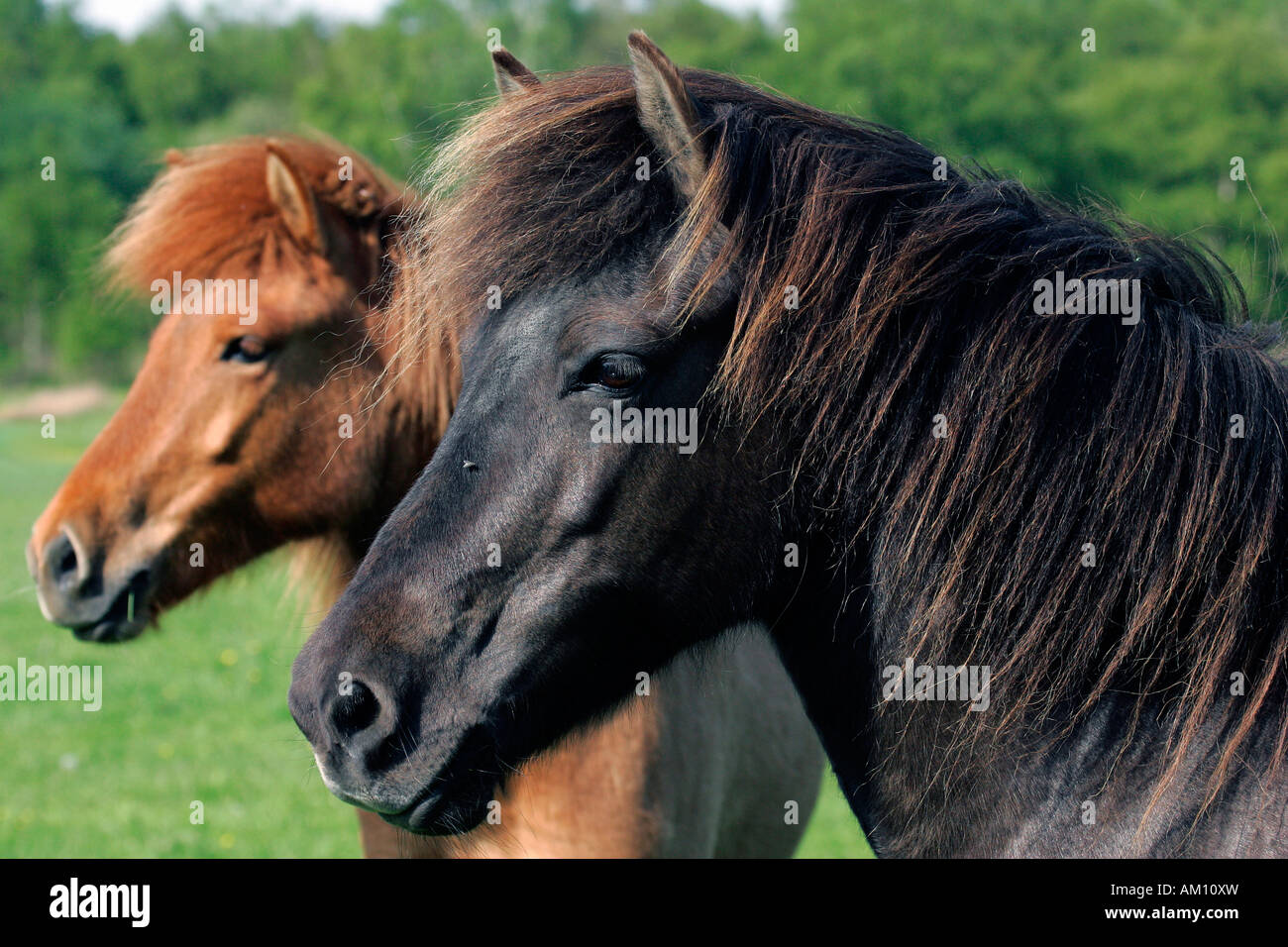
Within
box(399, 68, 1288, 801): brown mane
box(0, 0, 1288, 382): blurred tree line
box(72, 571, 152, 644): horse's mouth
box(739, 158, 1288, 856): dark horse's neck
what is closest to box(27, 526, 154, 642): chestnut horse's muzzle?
box(72, 571, 152, 644): horse's mouth

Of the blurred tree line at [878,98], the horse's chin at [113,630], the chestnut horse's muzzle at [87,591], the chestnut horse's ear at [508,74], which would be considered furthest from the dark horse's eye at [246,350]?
the blurred tree line at [878,98]

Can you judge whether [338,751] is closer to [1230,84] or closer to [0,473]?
[0,473]

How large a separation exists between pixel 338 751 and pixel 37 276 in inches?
1784

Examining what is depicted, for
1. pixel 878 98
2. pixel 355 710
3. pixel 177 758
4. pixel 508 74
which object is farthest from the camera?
pixel 878 98

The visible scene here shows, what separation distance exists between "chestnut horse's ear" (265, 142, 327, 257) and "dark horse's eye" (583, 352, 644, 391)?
187 centimetres

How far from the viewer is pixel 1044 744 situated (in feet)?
6.40

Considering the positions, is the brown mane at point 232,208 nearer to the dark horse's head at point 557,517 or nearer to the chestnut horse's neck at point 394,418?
the chestnut horse's neck at point 394,418

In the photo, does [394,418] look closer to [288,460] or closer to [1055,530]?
[288,460]

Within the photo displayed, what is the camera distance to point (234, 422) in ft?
11.0

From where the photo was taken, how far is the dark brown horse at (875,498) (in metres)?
1.89

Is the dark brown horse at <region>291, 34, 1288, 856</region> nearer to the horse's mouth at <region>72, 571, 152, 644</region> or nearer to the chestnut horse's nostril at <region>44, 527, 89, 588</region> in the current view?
the horse's mouth at <region>72, 571, 152, 644</region>

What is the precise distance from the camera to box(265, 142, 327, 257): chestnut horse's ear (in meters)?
3.39

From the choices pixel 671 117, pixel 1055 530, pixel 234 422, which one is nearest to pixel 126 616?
pixel 234 422

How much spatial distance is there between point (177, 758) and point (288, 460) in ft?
18.9
